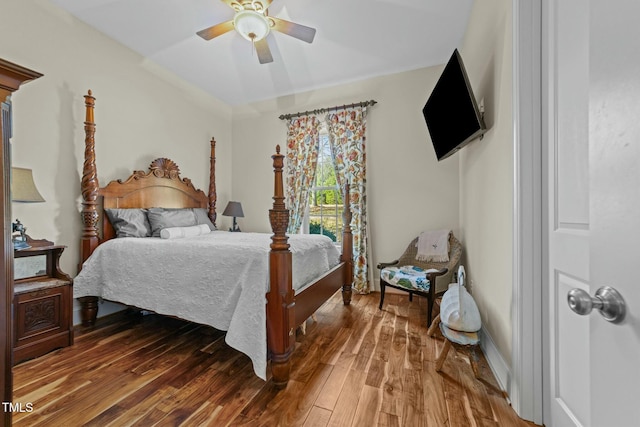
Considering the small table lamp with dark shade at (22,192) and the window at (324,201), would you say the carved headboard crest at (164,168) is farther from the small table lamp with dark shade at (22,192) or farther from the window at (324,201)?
the window at (324,201)

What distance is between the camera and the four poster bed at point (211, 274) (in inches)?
66.4

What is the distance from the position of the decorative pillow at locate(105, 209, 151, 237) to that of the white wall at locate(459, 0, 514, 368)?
329 centimetres

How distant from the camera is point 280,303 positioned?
5.54 ft

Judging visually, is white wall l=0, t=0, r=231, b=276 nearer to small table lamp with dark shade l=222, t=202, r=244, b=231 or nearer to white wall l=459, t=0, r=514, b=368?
small table lamp with dark shade l=222, t=202, r=244, b=231

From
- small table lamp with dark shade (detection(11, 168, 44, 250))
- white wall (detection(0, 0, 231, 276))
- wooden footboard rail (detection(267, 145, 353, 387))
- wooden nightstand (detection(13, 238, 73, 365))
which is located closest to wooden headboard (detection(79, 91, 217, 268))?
white wall (detection(0, 0, 231, 276))

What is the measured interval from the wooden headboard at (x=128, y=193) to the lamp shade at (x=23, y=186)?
1.81 ft

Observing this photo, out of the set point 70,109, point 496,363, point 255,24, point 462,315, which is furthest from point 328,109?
point 496,363

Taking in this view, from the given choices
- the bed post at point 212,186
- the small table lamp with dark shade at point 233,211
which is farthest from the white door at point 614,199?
the bed post at point 212,186

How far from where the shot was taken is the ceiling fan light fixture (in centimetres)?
219

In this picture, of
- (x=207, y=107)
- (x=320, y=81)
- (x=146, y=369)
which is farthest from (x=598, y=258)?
(x=207, y=107)

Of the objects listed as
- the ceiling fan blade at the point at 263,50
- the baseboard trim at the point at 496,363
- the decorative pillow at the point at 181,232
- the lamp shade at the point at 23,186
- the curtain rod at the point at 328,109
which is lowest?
the baseboard trim at the point at 496,363

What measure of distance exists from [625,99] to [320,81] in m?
3.81

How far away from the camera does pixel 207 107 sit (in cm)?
421

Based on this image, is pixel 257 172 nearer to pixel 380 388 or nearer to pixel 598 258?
pixel 380 388
